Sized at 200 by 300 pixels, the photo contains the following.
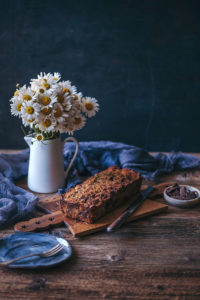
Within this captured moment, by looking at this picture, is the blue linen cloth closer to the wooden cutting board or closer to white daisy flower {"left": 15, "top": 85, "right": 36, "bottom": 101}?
the wooden cutting board

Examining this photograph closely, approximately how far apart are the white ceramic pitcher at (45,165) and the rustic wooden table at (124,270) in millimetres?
358

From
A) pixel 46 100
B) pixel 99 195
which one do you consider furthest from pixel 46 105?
pixel 99 195

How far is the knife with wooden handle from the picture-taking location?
1.30 m

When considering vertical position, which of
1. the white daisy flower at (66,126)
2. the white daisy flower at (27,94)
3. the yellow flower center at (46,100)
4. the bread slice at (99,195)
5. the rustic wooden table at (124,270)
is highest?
the white daisy flower at (27,94)

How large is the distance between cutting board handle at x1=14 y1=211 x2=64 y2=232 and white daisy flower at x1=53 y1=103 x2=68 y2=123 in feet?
1.32

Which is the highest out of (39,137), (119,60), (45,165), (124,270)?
(119,60)

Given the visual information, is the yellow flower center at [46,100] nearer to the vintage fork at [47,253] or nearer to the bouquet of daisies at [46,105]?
the bouquet of daisies at [46,105]

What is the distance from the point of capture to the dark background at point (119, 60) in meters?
2.46

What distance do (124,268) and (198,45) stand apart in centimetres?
191

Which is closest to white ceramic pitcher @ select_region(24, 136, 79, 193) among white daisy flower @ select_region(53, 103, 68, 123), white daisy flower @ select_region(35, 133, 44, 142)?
white daisy flower @ select_region(35, 133, 44, 142)

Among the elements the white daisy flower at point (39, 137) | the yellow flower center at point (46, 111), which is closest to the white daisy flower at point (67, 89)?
the yellow flower center at point (46, 111)

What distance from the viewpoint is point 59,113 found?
1499 mm

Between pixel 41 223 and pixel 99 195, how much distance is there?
0.26 meters

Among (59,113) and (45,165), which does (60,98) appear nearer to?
(59,113)
